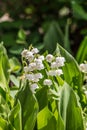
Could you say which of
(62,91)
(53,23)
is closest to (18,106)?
(62,91)

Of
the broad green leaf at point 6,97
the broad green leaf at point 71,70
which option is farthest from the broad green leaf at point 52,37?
the broad green leaf at point 6,97

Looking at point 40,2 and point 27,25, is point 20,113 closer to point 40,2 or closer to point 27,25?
point 27,25

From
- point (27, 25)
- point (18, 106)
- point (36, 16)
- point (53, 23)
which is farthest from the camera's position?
point (36, 16)

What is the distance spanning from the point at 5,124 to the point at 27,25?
142 centimetres

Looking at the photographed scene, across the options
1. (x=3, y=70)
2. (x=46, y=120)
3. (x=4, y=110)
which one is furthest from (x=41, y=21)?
(x=46, y=120)

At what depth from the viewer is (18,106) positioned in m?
1.38

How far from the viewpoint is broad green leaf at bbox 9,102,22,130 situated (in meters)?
1.41

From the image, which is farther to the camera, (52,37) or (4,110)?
(52,37)

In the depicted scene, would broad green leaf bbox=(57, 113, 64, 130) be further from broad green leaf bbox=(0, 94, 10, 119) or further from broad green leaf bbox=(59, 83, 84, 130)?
broad green leaf bbox=(0, 94, 10, 119)

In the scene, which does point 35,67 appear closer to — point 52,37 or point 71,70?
point 71,70

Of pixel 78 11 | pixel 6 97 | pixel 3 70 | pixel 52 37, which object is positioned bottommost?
pixel 6 97

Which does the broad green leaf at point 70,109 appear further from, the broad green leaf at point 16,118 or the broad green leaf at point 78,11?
the broad green leaf at point 78,11

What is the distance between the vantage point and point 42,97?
1.52 meters

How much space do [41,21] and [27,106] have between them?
1572 mm
